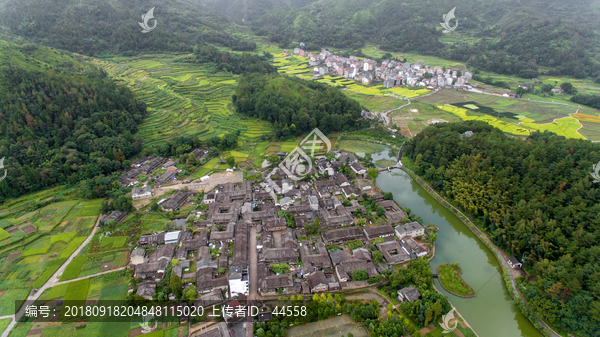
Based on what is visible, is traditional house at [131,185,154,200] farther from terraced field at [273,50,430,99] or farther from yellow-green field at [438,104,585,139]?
terraced field at [273,50,430,99]

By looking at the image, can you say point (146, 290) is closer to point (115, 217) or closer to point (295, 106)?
point (115, 217)

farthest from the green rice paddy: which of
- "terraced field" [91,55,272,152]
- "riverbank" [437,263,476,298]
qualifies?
"terraced field" [91,55,272,152]

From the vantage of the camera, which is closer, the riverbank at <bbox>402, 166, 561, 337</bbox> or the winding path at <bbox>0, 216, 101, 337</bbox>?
the winding path at <bbox>0, 216, 101, 337</bbox>

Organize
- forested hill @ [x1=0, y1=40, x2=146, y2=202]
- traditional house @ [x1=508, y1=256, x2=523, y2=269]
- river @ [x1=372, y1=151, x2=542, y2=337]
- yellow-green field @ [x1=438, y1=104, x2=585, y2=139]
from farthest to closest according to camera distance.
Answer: yellow-green field @ [x1=438, y1=104, x2=585, y2=139] < forested hill @ [x1=0, y1=40, x2=146, y2=202] < traditional house @ [x1=508, y1=256, x2=523, y2=269] < river @ [x1=372, y1=151, x2=542, y2=337]

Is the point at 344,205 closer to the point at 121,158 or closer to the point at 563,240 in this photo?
the point at 563,240

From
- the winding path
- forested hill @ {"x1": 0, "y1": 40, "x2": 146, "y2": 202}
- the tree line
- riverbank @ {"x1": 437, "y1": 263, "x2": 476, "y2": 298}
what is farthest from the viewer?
forested hill @ {"x1": 0, "y1": 40, "x2": 146, "y2": 202}

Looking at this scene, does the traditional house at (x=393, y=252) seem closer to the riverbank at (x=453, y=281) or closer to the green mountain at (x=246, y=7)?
the riverbank at (x=453, y=281)

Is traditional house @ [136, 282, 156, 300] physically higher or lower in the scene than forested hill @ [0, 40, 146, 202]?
lower
